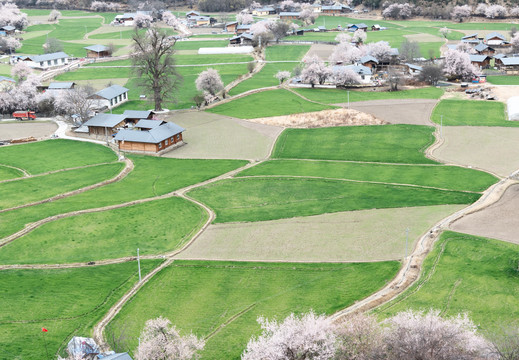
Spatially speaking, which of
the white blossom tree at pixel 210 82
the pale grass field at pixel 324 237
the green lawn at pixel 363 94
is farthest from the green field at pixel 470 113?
the white blossom tree at pixel 210 82

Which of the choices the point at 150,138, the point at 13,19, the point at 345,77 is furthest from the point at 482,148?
the point at 13,19

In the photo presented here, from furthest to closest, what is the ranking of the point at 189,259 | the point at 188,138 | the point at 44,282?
the point at 188,138 < the point at 189,259 < the point at 44,282

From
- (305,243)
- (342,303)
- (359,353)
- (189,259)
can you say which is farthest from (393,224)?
(359,353)

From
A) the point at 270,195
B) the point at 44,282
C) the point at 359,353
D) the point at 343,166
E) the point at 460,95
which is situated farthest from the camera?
the point at 460,95

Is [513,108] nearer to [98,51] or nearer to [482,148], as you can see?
[482,148]

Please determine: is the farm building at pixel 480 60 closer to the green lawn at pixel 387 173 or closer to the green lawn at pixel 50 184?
the green lawn at pixel 387 173

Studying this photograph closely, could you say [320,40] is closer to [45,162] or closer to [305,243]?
[45,162]

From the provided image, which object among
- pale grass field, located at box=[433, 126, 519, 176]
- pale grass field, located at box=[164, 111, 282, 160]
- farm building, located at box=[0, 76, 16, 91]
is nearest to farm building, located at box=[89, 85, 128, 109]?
pale grass field, located at box=[164, 111, 282, 160]
